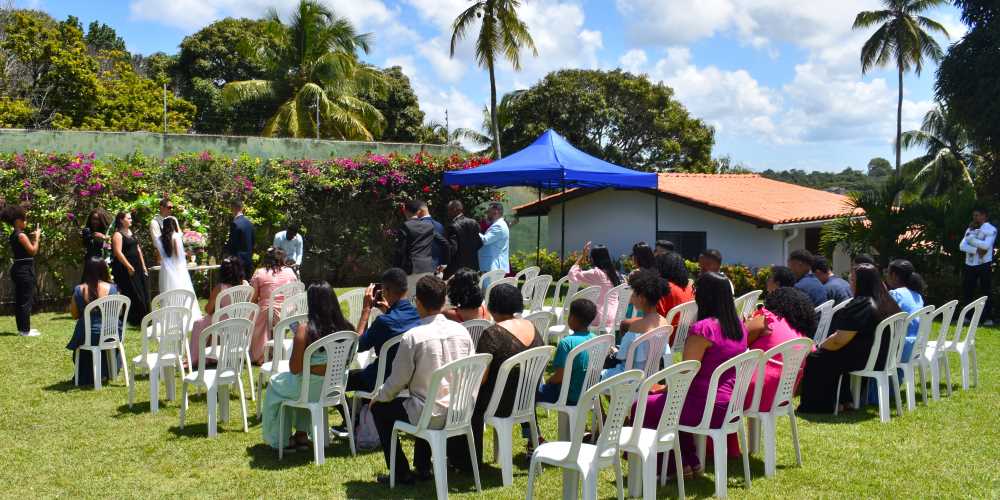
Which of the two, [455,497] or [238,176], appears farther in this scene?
[238,176]

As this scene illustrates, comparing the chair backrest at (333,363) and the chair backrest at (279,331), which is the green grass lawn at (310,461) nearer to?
the chair backrest at (333,363)

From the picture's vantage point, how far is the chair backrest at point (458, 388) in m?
4.73

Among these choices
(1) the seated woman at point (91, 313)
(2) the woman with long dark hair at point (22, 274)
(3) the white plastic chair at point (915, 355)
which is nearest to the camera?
(3) the white plastic chair at point (915, 355)

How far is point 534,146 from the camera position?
47.6 ft

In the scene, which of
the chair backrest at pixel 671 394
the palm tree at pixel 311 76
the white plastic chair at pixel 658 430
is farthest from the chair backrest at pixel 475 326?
the palm tree at pixel 311 76

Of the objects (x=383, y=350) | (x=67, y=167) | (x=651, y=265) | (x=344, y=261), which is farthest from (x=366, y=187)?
(x=383, y=350)

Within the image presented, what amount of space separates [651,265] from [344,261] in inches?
404

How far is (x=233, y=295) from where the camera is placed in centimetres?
847

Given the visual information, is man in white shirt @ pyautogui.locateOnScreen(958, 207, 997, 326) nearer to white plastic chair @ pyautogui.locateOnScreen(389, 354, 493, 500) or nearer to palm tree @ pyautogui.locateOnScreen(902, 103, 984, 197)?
white plastic chair @ pyautogui.locateOnScreen(389, 354, 493, 500)

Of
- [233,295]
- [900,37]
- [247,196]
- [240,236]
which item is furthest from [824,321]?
[900,37]

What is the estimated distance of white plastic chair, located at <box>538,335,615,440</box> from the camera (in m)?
5.18

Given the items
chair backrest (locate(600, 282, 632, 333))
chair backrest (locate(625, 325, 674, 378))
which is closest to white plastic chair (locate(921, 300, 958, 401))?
chair backrest (locate(600, 282, 632, 333))

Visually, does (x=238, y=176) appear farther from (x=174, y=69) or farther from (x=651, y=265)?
(x=174, y=69)

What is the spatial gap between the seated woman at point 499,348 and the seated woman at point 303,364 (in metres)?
1.00
